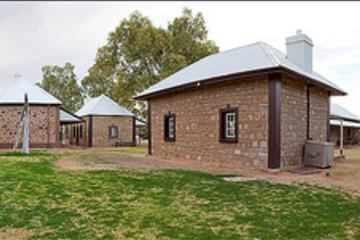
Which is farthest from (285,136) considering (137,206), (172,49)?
(172,49)

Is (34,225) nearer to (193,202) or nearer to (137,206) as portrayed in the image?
(137,206)

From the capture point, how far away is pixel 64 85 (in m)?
47.4

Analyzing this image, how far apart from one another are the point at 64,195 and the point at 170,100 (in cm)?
877

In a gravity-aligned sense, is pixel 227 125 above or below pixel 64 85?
below

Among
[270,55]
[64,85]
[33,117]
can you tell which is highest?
[64,85]

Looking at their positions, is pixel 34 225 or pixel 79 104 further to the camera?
pixel 79 104

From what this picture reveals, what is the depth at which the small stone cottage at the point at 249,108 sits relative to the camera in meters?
9.55

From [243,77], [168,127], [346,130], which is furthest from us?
[346,130]

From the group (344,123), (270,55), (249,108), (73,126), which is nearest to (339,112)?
(344,123)

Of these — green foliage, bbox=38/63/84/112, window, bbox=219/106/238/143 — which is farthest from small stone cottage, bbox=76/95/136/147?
green foliage, bbox=38/63/84/112

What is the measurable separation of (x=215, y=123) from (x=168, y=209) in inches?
260

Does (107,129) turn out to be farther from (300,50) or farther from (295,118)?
(295,118)

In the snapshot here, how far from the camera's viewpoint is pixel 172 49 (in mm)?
26859

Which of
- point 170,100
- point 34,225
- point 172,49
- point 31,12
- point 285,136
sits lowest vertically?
point 34,225
